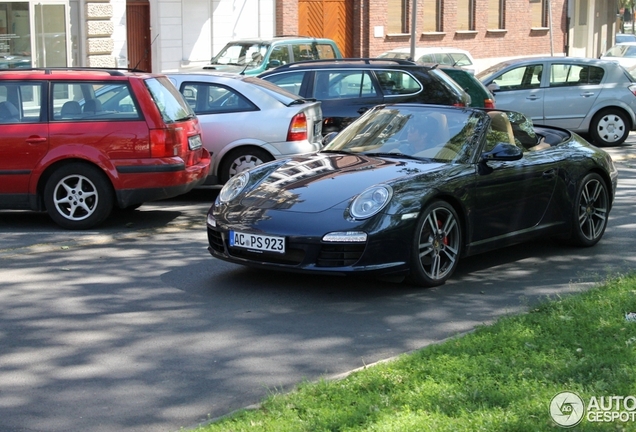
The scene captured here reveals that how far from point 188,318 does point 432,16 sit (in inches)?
1258

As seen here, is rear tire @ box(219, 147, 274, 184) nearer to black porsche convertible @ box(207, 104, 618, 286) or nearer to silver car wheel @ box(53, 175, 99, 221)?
silver car wheel @ box(53, 175, 99, 221)

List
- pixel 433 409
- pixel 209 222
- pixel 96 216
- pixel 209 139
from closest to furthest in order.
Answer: pixel 433 409 < pixel 209 222 < pixel 96 216 < pixel 209 139

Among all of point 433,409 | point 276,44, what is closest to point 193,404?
point 433,409

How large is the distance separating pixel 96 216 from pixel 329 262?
3768mm

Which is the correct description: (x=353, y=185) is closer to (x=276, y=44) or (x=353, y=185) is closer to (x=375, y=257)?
(x=375, y=257)

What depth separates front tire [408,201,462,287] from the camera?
306 inches

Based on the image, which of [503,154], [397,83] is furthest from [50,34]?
[503,154]

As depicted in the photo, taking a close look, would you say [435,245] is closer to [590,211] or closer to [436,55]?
[590,211]

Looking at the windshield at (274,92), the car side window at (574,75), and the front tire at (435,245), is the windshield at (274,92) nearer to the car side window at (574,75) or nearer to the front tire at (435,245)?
the front tire at (435,245)

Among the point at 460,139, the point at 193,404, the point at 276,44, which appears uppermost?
the point at 276,44

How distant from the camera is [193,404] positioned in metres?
5.34

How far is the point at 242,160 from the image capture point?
1256 cm

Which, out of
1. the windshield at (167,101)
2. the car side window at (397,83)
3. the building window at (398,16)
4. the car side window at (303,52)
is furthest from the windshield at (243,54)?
the building window at (398,16)

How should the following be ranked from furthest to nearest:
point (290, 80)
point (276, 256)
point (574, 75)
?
point (574, 75), point (290, 80), point (276, 256)
